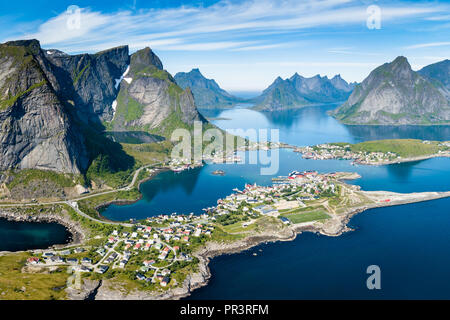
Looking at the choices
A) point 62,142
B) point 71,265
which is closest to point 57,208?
point 62,142

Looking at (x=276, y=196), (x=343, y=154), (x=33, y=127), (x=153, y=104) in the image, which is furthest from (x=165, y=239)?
(x=153, y=104)

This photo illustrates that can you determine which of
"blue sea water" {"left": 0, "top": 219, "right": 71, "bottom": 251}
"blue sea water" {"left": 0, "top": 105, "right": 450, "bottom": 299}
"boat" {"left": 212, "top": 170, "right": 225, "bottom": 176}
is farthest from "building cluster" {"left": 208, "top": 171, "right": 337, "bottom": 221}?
"blue sea water" {"left": 0, "top": 219, "right": 71, "bottom": 251}

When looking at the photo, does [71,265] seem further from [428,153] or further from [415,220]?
[428,153]

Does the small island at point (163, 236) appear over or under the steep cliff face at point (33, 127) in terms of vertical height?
under

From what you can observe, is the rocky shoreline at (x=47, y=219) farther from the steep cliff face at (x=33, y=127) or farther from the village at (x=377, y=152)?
the village at (x=377, y=152)

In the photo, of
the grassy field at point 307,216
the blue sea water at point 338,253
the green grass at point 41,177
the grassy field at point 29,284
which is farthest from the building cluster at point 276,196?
the green grass at point 41,177

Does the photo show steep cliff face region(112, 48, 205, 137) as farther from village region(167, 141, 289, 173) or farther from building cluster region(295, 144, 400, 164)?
building cluster region(295, 144, 400, 164)
